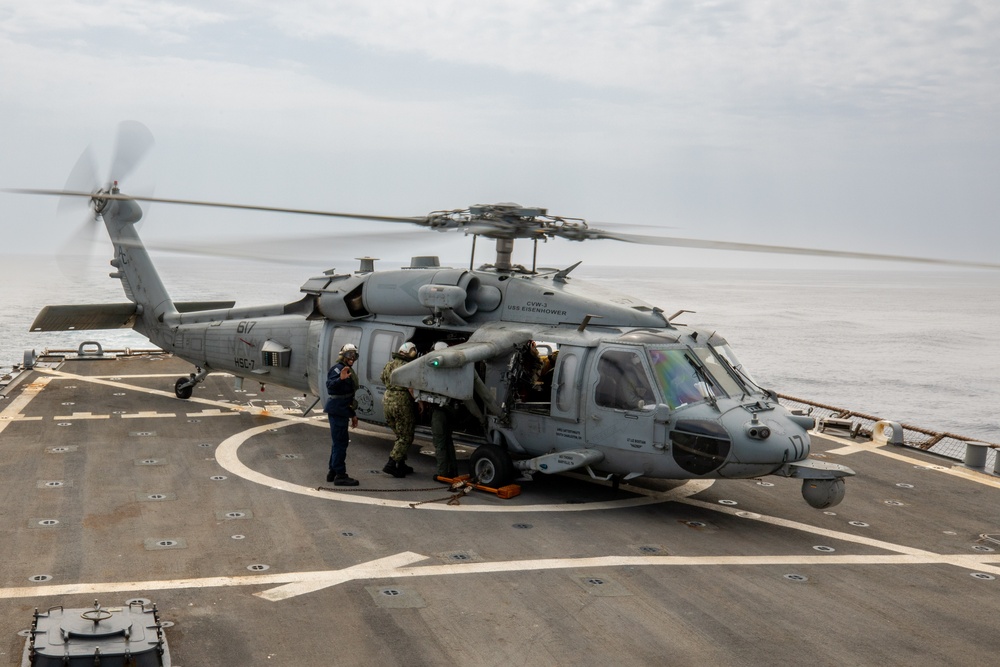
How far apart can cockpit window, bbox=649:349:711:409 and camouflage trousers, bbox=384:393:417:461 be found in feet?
11.2

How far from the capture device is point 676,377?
1072 cm

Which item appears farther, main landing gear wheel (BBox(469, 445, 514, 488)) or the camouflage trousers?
the camouflage trousers

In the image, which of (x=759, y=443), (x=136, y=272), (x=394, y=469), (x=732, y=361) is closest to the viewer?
(x=759, y=443)

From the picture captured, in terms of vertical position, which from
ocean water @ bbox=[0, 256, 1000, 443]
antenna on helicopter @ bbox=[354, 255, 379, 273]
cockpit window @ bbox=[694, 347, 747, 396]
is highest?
antenna on helicopter @ bbox=[354, 255, 379, 273]

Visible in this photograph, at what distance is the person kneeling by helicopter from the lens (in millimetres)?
12125

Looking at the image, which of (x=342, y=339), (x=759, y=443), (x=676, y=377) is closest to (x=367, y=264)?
(x=342, y=339)

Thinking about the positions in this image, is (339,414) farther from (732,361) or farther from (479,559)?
(732,361)

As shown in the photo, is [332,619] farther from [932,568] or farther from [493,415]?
[932,568]

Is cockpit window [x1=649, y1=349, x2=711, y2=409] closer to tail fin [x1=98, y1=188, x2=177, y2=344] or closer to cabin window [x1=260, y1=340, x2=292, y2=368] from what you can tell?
cabin window [x1=260, y1=340, x2=292, y2=368]

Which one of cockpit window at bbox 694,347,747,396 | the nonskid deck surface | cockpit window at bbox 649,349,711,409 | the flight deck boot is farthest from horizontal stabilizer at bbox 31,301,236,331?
cockpit window at bbox 694,347,747,396

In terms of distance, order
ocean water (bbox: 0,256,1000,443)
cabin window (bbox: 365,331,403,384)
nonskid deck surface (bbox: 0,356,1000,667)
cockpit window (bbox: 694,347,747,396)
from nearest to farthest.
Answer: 1. nonskid deck surface (bbox: 0,356,1000,667)
2. cockpit window (bbox: 694,347,747,396)
3. cabin window (bbox: 365,331,403,384)
4. ocean water (bbox: 0,256,1000,443)

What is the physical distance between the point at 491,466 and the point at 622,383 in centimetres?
208

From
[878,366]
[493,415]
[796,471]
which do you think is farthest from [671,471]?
[878,366]

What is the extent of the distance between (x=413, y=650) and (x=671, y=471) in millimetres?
4609
